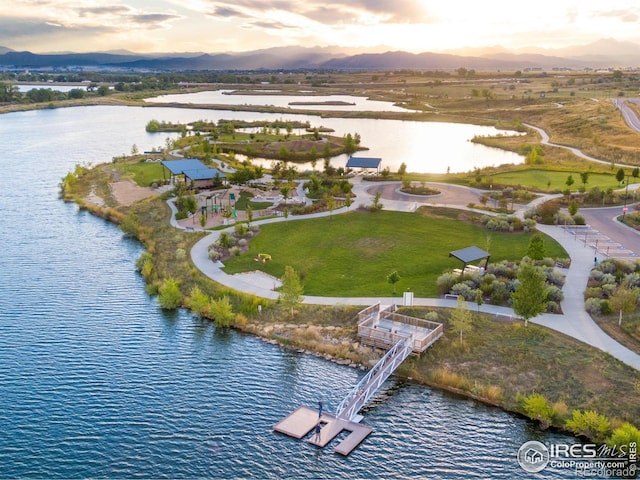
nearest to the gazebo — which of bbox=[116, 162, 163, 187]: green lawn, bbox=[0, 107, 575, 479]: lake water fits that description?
bbox=[0, 107, 575, 479]: lake water

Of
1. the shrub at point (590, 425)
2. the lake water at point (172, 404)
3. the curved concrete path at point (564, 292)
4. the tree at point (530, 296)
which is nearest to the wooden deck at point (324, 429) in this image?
the lake water at point (172, 404)

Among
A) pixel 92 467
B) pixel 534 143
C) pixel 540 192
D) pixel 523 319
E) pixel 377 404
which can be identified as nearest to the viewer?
pixel 92 467

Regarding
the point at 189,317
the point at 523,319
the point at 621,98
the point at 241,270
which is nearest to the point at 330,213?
the point at 241,270

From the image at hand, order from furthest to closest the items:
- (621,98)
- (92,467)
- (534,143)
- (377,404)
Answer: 1. (621,98)
2. (534,143)
3. (377,404)
4. (92,467)

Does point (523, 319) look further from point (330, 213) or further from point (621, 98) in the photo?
point (621, 98)

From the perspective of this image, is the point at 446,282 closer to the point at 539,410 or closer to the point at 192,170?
the point at 539,410

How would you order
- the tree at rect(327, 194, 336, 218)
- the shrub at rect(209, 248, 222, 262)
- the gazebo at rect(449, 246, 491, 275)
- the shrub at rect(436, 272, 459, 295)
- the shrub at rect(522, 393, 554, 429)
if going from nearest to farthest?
the shrub at rect(522, 393, 554, 429)
the shrub at rect(436, 272, 459, 295)
the gazebo at rect(449, 246, 491, 275)
the shrub at rect(209, 248, 222, 262)
the tree at rect(327, 194, 336, 218)

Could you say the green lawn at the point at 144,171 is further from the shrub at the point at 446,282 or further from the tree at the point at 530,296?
the tree at the point at 530,296

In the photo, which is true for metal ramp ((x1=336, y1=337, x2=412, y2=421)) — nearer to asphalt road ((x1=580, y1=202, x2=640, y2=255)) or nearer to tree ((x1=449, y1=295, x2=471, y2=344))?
tree ((x1=449, y1=295, x2=471, y2=344))
